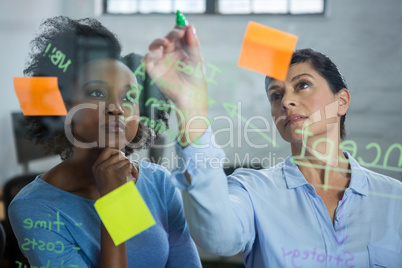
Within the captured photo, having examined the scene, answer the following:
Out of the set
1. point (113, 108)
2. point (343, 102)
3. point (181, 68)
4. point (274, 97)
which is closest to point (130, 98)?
point (113, 108)

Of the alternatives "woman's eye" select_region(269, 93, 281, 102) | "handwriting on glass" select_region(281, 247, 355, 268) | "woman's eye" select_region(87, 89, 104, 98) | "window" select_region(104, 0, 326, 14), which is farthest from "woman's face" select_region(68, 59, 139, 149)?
"handwriting on glass" select_region(281, 247, 355, 268)

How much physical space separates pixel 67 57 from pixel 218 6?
29 centimetres

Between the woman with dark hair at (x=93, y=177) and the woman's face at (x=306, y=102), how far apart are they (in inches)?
8.5

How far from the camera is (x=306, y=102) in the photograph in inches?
23.3

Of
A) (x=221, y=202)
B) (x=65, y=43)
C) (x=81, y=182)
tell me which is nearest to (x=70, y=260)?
(x=81, y=182)

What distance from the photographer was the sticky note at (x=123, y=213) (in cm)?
62

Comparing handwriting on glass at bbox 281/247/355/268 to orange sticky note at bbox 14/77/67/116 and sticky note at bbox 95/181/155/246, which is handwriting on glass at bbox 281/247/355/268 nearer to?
sticky note at bbox 95/181/155/246

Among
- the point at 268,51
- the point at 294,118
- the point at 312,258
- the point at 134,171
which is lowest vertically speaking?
the point at 312,258

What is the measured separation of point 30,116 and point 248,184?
1.42ft

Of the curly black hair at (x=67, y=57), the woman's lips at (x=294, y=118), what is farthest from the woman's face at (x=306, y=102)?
the curly black hair at (x=67, y=57)

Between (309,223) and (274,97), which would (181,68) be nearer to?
(274,97)

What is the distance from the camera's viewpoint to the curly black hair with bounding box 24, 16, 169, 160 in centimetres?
68

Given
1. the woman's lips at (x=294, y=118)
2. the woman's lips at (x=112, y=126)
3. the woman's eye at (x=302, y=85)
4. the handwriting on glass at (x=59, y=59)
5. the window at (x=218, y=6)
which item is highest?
the window at (x=218, y=6)

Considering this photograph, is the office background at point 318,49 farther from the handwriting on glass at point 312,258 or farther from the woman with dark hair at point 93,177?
the handwriting on glass at point 312,258
